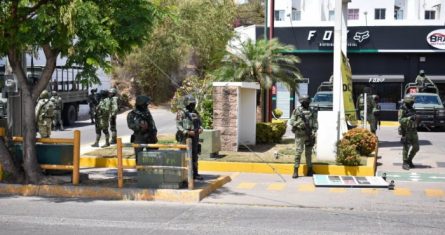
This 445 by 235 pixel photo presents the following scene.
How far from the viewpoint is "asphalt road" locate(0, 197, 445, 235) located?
7.99 m

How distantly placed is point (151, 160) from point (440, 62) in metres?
26.1

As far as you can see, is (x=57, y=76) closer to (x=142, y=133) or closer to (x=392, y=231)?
(x=142, y=133)

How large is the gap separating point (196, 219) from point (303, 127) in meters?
4.70

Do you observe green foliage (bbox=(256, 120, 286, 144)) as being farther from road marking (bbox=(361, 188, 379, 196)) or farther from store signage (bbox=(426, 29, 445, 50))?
store signage (bbox=(426, 29, 445, 50))

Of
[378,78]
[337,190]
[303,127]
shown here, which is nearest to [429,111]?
[378,78]

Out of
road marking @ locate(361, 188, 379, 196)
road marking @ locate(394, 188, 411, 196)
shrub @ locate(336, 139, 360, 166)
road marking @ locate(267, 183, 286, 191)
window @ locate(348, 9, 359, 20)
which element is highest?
window @ locate(348, 9, 359, 20)

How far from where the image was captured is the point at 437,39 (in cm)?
3216

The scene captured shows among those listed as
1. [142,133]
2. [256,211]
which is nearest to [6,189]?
[142,133]

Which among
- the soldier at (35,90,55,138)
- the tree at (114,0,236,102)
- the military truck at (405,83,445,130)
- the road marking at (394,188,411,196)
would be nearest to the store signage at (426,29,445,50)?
the military truck at (405,83,445,130)

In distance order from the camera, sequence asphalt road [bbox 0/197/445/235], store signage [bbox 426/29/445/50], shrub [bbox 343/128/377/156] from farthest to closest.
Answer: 1. store signage [bbox 426/29/445/50]
2. shrub [bbox 343/128/377/156]
3. asphalt road [bbox 0/197/445/235]

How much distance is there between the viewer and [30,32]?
9992 millimetres

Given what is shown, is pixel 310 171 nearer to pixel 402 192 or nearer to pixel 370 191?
pixel 370 191

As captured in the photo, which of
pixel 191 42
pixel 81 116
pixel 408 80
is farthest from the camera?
pixel 191 42

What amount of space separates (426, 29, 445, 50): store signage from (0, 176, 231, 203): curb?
24.6 meters
